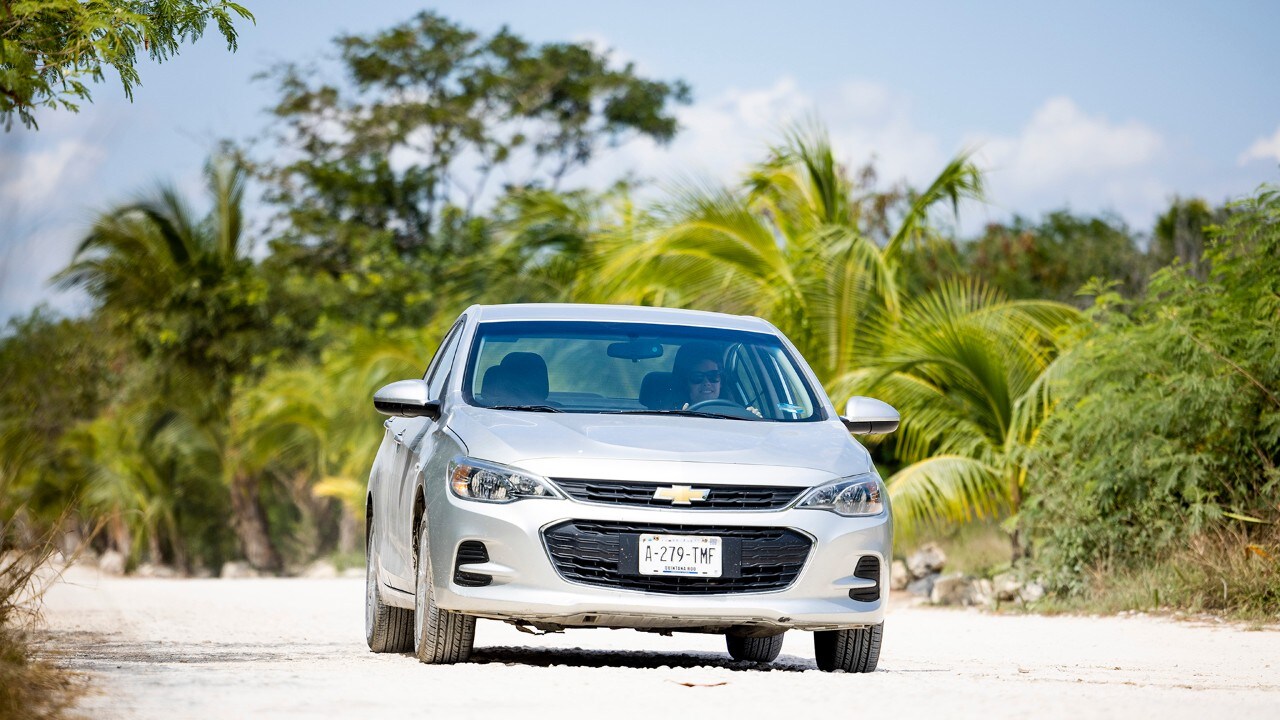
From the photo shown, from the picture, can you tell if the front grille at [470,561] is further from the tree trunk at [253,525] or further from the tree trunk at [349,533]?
the tree trunk at [253,525]

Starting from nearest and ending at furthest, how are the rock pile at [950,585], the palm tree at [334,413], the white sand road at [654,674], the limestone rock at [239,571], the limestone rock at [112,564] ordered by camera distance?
the white sand road at [654,674] < the rock pile at [950,585] < the palm tree at [334,413] < the limestone rock at [239,571] < the limestone rock at [112,564]

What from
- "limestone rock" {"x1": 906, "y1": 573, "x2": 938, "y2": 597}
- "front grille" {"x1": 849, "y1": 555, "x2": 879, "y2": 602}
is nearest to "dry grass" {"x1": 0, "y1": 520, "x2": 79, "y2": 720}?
"front grille" {"x1": 849, "y1": 555, "x2": 879, "y2": 602}

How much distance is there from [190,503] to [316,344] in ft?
23.5

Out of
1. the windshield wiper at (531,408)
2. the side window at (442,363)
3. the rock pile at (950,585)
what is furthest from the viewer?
the rock pile at (950,585)

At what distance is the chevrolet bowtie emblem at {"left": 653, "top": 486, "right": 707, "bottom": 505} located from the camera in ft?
24.4

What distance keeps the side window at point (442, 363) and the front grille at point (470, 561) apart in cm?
144

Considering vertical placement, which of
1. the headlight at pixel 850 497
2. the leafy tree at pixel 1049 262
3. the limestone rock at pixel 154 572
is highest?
the leafy tree at pixel 1049 262

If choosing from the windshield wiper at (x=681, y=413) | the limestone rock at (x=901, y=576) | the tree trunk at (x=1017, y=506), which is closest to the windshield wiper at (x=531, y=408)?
the windshield wiper at (x=681, y=413)

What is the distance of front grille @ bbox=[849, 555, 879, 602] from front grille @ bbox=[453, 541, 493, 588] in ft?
5.42

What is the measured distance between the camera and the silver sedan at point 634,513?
7422 mm

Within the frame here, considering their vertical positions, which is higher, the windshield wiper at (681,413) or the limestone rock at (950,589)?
the windshield wiper at (681,413)

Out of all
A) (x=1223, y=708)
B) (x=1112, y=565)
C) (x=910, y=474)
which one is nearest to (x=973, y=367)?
(x=910, y=474)

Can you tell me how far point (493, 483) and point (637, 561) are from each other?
71 centimetres

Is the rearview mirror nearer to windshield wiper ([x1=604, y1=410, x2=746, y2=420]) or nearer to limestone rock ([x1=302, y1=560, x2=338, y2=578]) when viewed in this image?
windshield wiper ([x1=604, y1=410, x2=746, y2=420])
